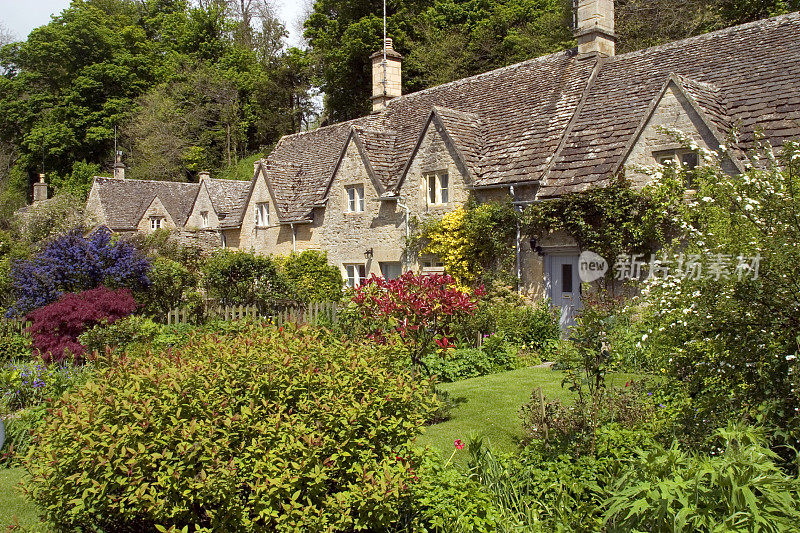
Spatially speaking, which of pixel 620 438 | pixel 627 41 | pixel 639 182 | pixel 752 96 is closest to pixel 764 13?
pixel 627 41

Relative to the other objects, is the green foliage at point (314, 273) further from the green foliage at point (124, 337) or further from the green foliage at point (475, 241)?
the green foliage at point (124, 337)

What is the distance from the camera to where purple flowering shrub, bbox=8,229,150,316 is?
16625mm

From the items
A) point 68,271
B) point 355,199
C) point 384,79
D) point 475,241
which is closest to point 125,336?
point 68,271

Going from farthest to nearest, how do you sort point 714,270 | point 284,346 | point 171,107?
point 171,107 < point 284,346 < point 714,270

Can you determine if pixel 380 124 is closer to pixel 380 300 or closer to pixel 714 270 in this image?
pixel 380 300

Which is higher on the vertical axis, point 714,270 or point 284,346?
point 714,270

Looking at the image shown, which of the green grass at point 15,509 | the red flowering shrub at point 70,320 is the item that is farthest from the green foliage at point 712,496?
the red flowering shrub at point 70,320

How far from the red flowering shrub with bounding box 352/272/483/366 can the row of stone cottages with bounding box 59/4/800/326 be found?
4743mm

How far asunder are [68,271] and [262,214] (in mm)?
12145

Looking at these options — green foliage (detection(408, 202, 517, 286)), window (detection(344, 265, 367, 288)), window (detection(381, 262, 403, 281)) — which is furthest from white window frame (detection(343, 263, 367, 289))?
green foliage (detection(408, 202, 517, 286))

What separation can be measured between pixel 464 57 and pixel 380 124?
55.3 ft

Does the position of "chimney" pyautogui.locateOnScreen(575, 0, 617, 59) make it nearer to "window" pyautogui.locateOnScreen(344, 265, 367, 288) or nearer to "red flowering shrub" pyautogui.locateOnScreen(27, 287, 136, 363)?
"window" pyautogui.locateOnScreen(344, 265, 367, 288)

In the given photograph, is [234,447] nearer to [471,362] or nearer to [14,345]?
[471,362]

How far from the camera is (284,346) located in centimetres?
606
